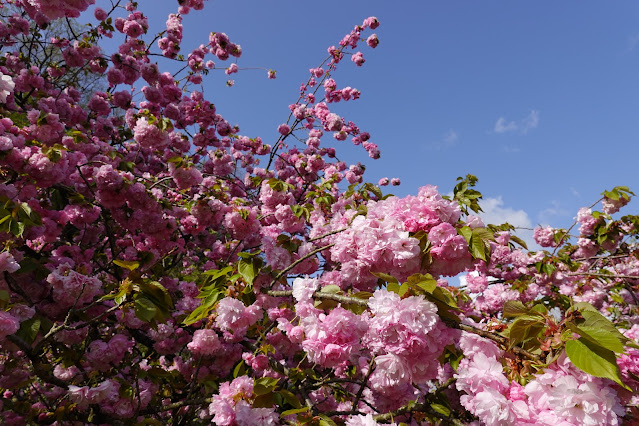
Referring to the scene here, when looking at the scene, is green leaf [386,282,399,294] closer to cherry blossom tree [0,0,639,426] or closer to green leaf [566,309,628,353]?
cherry blossom tree [0,0,639,426]

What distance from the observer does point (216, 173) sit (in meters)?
6.21

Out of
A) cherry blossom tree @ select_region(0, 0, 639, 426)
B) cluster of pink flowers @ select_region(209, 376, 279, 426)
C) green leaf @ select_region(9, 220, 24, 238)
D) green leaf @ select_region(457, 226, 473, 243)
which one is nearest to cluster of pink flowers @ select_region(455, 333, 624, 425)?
cherry blossom tree @ select_region(0, 0, 639, 426)

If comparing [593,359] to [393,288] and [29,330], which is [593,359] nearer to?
[393,288]

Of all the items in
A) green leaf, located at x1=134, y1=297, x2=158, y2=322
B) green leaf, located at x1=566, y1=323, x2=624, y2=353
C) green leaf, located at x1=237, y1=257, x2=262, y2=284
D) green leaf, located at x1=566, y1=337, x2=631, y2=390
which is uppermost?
green leaf, located at x1=237, y1=257, x2=262, y2=284

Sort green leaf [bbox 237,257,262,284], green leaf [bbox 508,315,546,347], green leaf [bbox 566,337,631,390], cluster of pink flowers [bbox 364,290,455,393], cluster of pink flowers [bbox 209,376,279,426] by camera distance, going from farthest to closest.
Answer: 1. green leaf [bbox 237,257,262,284]
2. cluster of pink flowers [bbox 209,376,279,426]
3. cluster of pink flowers [bbox 364,290,455,393]
4. green leaf [bbox 508,315,546,347]
5. green leaf [bbox 566,337,631,390]

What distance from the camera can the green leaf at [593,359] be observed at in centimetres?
88

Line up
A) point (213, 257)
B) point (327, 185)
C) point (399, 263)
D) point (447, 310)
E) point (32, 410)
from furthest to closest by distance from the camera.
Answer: point (213, 257), point (327, 185), point (32, 410), point (399, 263), point (447, 310)

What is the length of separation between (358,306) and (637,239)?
20.3 feet

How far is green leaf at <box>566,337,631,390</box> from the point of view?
885 mm

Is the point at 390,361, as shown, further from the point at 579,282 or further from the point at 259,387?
the point at 579,282

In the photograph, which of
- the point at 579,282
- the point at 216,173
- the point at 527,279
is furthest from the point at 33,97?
the point at 579,282

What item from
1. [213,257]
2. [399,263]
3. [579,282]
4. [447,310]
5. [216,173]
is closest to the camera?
[447,310]

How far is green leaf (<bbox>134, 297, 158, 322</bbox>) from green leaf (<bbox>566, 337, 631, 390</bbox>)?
1725 mm

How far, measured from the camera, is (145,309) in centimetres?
178
